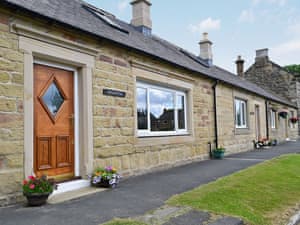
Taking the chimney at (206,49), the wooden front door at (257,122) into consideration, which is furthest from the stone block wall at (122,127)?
the wooden front door at (257,122)

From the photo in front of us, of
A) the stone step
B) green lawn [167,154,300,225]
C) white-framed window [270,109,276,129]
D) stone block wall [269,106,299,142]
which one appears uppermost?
white-framed window [270,109,276,129]

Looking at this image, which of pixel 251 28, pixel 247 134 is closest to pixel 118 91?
pixel 247 134

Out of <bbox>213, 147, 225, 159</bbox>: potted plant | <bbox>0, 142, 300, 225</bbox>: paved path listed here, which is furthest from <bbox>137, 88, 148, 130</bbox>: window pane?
<bbox>213, 147, 225, 159</bbox>: potted plant

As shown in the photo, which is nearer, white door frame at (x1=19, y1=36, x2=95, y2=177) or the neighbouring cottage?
the neighbouring cottage

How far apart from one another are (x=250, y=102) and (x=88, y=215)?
13638mm

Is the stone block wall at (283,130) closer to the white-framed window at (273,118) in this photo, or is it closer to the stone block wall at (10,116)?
the white-framed window at (273,118)

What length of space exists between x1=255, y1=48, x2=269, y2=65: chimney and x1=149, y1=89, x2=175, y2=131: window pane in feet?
65.1

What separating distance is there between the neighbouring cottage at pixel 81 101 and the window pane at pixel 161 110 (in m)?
0.03

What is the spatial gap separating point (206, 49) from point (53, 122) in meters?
10.6

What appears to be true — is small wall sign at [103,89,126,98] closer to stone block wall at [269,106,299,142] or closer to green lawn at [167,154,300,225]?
green lawn at [167,154,300,225]

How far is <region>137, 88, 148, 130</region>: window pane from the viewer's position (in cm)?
760

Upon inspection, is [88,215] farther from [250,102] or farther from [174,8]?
[250,102]

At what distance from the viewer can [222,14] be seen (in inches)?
573

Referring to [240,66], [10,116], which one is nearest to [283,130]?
[240,66]
